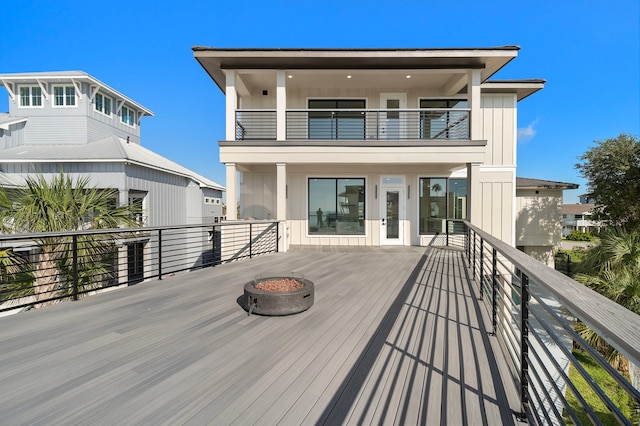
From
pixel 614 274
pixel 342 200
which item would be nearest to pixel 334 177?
pixel 342 200

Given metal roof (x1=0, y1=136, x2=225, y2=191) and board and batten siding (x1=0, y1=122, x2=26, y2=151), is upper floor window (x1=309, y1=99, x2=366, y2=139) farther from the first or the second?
board and batten siding (x1=0, y1=122, x2=26, y2=151)

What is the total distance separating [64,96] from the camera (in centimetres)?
1360

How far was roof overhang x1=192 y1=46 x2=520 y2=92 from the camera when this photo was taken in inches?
321

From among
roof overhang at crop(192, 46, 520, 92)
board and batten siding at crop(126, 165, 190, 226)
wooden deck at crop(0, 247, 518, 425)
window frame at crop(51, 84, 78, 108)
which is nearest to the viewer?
wooden deck at crop(0, 247, 518, 425)

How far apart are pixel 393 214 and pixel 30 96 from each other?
18.3 m

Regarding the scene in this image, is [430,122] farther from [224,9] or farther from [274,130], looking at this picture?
[224,9]

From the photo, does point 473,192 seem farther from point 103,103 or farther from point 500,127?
point 103,103

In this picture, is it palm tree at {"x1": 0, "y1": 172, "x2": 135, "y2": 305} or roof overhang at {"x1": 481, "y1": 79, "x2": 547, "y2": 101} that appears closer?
palm tree at {"x1": 0, "y1": 172, "x2": 135, "y2": 305}

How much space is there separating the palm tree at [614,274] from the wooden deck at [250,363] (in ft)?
17.8

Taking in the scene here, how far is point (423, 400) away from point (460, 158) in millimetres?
8085

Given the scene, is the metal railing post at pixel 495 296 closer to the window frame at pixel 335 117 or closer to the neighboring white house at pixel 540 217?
the window frame at pixel 335 117

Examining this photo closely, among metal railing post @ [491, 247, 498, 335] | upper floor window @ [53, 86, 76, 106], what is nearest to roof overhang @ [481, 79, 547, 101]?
metal railing post @ [491, 247, 498, 335]

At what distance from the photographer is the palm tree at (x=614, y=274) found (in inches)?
259

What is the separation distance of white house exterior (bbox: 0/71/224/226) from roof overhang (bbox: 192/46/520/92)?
5.80 meters
